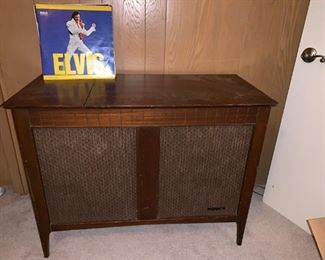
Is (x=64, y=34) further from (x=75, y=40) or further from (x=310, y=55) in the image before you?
(x=310, y=55)

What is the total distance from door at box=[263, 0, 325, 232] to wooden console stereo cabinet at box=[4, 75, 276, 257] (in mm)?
365

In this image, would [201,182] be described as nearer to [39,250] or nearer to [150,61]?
[150,61]

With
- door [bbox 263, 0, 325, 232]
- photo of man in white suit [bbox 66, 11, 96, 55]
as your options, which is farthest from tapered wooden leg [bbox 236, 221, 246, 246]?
photo of man in white suit [bbox 66, 11, 96, 55]

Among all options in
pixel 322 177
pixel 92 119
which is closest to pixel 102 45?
pixel 92 119

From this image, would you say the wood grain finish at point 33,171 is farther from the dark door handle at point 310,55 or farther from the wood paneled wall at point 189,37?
the dark door handle at point 310,55

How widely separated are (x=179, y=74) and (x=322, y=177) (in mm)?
935

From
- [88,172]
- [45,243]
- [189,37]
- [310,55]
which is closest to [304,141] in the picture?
[310,55]

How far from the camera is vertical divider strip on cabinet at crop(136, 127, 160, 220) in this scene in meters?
1.12

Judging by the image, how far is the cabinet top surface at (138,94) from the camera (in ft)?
3.39

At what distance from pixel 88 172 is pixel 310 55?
1.20 m

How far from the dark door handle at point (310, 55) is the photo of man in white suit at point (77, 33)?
105cm

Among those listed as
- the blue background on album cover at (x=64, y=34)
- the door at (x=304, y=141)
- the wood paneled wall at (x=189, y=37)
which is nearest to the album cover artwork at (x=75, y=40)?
the blue background on album cover at (x=64, y=34)

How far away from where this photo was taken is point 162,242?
4.75 ft

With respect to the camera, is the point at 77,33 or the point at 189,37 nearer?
the point at 77,33
